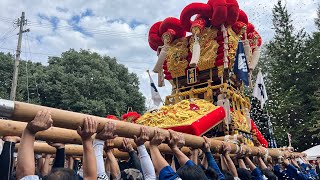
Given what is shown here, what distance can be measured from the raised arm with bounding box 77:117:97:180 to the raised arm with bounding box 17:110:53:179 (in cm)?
29

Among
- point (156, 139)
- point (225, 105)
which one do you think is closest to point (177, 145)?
point (156, 139)

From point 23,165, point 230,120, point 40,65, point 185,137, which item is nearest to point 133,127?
point 185,137

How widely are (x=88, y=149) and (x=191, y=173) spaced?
0.79m

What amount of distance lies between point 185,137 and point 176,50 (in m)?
4.80

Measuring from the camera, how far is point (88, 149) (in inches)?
79.8

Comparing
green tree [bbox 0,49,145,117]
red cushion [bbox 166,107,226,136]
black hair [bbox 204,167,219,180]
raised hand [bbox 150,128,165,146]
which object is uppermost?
green tree [bbox 0,49,145,117]

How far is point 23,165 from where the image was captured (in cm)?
174

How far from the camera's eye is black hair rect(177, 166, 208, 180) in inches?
95.8

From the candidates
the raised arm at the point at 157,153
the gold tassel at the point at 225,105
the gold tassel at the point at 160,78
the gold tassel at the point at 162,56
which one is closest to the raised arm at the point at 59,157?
the raised arm at the point at 157,153

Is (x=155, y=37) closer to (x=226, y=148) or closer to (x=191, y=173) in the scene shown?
(x=226, y=148)

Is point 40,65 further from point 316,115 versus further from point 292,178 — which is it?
point 292,178

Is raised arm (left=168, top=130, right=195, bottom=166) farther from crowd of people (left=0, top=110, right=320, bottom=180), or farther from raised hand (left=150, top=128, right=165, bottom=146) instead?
raised hand (left=150, top=128, right=165, bottom=146)

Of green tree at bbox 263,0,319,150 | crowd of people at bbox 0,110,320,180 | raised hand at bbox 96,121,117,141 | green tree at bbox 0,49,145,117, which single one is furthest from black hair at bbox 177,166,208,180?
green tree at bbox 0,49,145,117

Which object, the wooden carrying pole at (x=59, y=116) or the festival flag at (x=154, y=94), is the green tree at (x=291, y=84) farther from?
the wooden carrying pole at (x=59, y=116)
